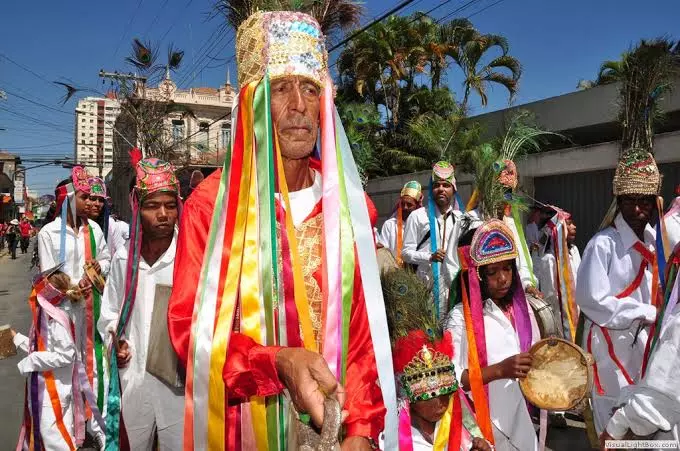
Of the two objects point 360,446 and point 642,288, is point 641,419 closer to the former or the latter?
point 360,446

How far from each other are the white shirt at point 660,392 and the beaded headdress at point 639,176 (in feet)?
5.86

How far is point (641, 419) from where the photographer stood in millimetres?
2424

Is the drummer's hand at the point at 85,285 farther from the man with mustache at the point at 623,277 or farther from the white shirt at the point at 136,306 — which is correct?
the man with mustache at the point at 623,277

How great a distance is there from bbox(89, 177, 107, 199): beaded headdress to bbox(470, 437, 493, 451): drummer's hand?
4.19m

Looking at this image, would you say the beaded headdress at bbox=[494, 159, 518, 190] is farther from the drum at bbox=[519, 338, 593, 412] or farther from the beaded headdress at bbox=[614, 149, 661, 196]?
the drum at bbox=[519, 338, 593, 412]

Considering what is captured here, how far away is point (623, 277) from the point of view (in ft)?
13.4

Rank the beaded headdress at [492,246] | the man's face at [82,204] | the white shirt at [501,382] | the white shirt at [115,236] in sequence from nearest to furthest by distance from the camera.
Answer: the white shirt at [501,382], the beaded headdress at [492,246], the man's face at [82,204], the white shirt at [115,236]

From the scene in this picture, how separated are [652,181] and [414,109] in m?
18.2

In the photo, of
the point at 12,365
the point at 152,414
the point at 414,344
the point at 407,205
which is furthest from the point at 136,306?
the point at 407,205

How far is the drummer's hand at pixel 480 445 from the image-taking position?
3104 millimetres

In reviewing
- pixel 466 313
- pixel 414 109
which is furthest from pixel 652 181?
pixel 414 109

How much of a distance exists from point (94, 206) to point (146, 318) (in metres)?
2.38

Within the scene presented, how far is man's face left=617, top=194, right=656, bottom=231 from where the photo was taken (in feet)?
13.5

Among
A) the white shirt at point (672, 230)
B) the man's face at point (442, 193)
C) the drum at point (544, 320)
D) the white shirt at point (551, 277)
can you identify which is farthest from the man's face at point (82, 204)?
the white shirt at point (551, 277)
